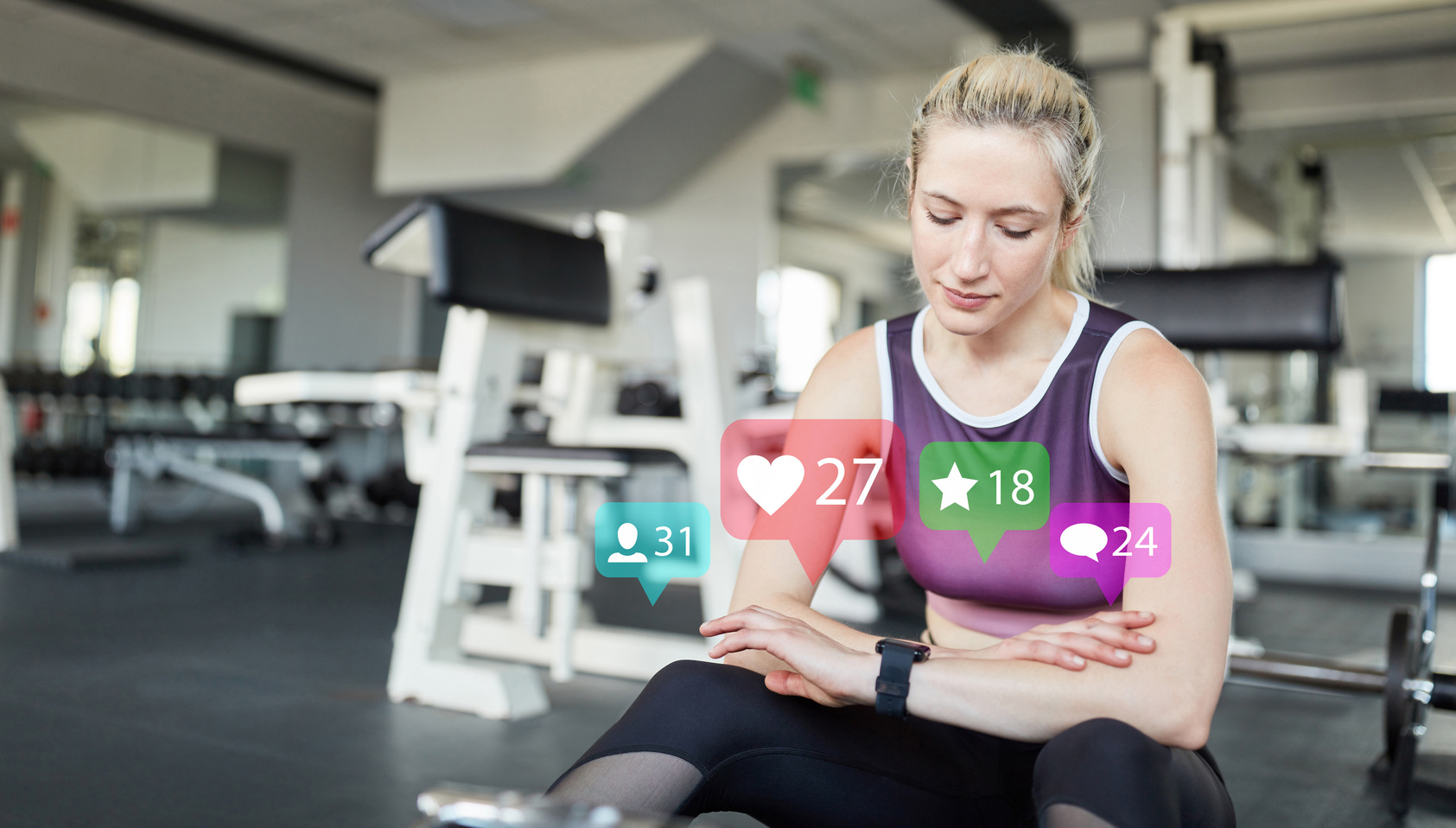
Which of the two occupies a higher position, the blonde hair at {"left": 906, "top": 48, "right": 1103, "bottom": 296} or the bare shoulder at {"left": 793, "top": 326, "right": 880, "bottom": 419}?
the blonde hair at {"left": 906, "top": 48, "right": 1103, "bottom": 296}

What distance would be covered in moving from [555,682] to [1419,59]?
18.3 ft

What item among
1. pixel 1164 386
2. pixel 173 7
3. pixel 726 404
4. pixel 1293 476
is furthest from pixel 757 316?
pixel 1164 386

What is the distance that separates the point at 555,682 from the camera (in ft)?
8.16

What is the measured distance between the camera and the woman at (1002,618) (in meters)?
0.84

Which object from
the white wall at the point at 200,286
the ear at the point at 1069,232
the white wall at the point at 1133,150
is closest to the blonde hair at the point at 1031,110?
the ear at the point at 1069,232

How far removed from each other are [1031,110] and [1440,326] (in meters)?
5.45

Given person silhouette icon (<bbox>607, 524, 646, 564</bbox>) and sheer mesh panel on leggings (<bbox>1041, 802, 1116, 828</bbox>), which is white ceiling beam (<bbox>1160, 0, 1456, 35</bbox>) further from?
sheer mesh panel on leggings (<bbox>1041, 802, 1116, 828</bbox>)

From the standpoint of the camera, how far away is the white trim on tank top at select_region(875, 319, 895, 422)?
3.54 feet

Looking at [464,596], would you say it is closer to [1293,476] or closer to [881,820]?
[881,820]

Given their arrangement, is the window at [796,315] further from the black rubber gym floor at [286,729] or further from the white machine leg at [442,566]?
the white machine leg at [442,566]

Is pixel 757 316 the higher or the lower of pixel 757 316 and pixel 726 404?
the higher

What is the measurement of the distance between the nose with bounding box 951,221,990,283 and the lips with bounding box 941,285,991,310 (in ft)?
0.06

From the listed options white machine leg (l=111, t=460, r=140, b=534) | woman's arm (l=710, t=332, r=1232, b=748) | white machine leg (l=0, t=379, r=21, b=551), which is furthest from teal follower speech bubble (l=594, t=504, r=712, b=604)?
white machine leg (l=111, t=460, r=140, b=534)

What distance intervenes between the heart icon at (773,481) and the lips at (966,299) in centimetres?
25
